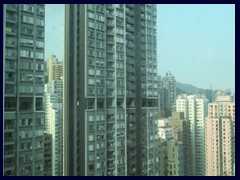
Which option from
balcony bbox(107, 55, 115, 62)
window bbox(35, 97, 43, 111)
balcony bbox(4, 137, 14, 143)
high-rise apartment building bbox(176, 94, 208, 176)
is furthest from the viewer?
balcony bbox(107, 55, 115, 62)

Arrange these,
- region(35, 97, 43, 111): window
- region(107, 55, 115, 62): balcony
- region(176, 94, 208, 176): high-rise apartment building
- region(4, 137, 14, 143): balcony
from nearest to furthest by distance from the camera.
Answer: region(4, 137, 14, 143): balcony < region(35, 97, 43, 111): window < region(176, 94, 208, 176): high-rise apartment building < region(107, 55, 115, 62): balcony

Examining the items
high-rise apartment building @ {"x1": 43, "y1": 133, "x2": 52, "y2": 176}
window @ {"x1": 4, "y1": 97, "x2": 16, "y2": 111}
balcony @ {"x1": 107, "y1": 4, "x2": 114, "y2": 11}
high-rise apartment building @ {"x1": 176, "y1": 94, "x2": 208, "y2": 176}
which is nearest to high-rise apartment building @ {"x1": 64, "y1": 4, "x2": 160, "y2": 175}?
balcony @ {"x1": 107, "y1": 4, "x2": 114, "y2": 11}

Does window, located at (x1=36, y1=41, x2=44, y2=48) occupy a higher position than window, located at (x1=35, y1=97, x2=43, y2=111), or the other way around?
window, located at (x1=36, y1=41, x2=44, y2=48)

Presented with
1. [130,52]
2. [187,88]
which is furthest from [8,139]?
[187,88]

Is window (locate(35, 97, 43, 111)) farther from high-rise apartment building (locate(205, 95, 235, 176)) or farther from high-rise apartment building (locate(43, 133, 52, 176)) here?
high-rise apartment building (locate(205, 95, 235, 176))

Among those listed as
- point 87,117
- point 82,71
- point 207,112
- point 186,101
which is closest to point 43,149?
point 87,117

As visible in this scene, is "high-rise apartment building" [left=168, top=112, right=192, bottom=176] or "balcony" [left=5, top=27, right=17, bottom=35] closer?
"balcony" [left=5, top=27, right=17, bottom=35]

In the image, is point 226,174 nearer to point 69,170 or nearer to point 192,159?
point 192,159
